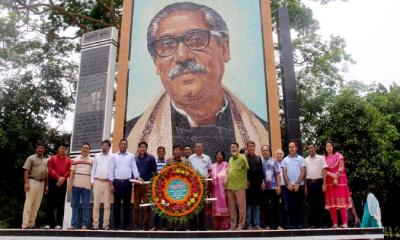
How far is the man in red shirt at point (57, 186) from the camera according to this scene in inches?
236

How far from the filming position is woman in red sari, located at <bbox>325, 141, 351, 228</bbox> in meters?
5.72

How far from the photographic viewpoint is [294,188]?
5738 millimetres

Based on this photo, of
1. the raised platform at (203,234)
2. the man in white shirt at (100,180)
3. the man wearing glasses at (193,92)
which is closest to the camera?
the raised platform at (203,234)

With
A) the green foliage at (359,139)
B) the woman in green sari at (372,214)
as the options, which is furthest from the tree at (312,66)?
the woman in green sari at (372,214)

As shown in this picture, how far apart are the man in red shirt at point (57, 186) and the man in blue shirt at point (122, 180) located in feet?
2.82

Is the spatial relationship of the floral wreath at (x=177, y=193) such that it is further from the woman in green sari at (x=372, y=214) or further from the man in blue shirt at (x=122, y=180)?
the woman in green sari at (x=372, y=214)

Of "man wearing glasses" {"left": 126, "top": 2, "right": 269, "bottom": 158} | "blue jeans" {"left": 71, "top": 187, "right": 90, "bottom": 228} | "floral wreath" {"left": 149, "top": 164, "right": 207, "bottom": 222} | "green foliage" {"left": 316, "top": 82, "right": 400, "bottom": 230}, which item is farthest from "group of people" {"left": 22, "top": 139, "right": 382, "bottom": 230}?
"green foliage" {"left": 316, "top": 82, "right": 400, "bottom": 230}

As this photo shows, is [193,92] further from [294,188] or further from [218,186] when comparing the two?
[294,188]

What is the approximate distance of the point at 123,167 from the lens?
571 centimetres

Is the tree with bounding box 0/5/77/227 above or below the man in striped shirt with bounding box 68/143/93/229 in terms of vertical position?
above

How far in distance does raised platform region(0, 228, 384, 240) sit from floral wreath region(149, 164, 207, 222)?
→ 0.51 meters

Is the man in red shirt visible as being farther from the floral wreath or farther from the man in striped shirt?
the floral wreath

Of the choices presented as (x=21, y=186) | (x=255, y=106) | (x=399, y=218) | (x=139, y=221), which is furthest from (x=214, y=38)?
(x=399, y=218)

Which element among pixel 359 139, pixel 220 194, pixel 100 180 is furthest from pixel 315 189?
pixel 359 139
